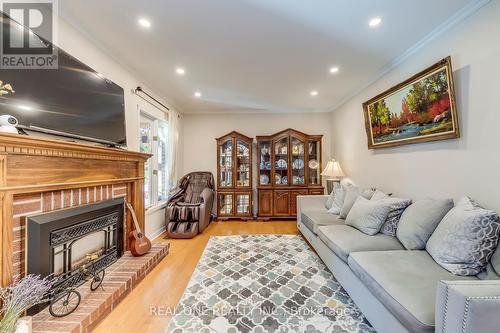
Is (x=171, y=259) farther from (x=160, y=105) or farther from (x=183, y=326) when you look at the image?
(x=160, y=105)

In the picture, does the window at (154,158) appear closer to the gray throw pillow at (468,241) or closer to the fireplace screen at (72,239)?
the fireplace screen at (72,239)

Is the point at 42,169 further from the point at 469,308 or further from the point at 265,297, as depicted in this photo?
the point at 469,308

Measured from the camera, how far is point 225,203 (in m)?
4.61

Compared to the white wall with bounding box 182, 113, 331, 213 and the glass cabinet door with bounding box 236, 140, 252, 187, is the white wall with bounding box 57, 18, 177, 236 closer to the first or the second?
the white wall with bounding box 182, 113, 331, 213

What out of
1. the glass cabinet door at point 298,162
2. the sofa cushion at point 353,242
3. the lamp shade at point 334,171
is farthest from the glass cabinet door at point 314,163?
the sofa cushion at point 353,242

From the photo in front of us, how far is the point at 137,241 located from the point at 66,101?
1.57m

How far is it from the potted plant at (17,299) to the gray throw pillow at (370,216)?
2.69m

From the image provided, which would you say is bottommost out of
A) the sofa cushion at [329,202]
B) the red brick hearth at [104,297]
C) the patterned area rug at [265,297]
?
the patterned area rug at [265,297]

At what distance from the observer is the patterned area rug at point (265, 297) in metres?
1.57

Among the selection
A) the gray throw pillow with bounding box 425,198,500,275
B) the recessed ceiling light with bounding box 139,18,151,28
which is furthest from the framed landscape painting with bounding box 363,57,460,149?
the recessed ceiling light with bounding box 139,18,151,28

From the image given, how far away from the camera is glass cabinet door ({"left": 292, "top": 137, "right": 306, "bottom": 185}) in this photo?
461cm

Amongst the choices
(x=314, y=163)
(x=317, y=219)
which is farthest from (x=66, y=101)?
(x=314, y=163)

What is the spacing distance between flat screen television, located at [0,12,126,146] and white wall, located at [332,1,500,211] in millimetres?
3368

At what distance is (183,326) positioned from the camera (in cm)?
156
